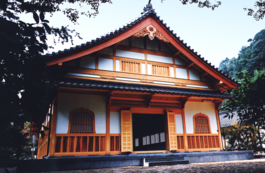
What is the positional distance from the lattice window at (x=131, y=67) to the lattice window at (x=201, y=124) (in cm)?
396

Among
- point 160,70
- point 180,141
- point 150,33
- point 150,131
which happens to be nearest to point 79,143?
point 180,141

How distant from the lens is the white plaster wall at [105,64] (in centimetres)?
1006

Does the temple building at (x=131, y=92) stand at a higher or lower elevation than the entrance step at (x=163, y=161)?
higher

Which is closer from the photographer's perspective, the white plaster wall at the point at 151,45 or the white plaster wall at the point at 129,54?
the white plaster wall at the point at 129,54

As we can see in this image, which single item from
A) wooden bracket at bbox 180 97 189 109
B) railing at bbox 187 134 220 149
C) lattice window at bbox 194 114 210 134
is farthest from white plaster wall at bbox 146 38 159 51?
railing at bbox 187 134 220 149

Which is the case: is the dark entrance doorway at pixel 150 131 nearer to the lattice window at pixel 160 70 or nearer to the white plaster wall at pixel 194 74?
the lattice window at pixel 160 70

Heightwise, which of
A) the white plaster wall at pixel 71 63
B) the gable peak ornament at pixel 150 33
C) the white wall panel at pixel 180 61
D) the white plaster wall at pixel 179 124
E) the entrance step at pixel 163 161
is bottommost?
the entrance step at pixel 163 161

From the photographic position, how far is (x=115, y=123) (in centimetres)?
951

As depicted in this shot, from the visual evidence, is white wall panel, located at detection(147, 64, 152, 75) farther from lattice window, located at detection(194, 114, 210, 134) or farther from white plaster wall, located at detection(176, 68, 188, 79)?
lattice window, located at detection(194, 114, 210, 134)

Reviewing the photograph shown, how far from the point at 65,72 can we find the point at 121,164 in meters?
4.58

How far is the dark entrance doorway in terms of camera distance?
→ 531 inches

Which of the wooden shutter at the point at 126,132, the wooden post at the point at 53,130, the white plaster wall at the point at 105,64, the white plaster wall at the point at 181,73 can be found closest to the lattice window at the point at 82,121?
the wooden post at the point at 53,130

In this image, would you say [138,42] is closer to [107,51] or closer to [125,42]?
[125,42]

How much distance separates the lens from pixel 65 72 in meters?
9.33
